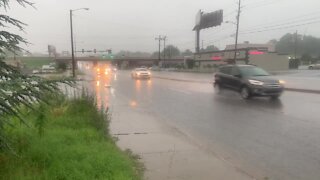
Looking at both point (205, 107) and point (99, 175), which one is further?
point (205, 107)

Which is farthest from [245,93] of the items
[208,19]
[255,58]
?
[208,19]

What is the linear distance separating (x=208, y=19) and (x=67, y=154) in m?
85.5

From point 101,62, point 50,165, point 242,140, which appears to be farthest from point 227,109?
point 101,62

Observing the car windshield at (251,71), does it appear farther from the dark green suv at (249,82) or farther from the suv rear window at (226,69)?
the suv rear window at (226,69)

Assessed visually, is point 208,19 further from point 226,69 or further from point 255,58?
point 226,69

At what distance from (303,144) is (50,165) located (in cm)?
533

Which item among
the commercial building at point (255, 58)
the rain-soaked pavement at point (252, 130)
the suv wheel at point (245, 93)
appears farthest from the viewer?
the commercial building at point (255, 58)

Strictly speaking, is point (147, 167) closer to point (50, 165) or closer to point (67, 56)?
point (50, 165)

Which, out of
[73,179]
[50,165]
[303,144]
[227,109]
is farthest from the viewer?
[227,109]

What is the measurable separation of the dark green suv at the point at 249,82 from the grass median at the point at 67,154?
1074 cm

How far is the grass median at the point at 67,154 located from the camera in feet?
17.8

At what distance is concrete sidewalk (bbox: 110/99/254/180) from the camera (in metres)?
6.16

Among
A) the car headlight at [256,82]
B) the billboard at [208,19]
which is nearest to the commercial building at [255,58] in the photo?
the billboard at [208,19]

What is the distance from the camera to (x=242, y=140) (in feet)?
29.7
